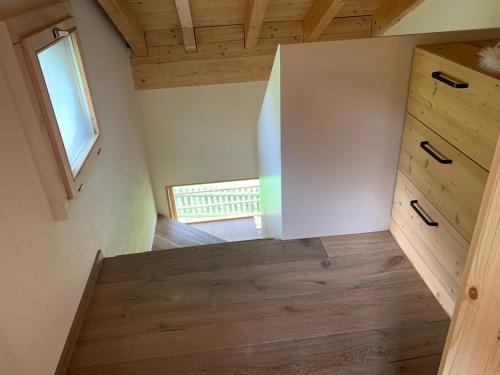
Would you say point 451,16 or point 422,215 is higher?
point 451,16

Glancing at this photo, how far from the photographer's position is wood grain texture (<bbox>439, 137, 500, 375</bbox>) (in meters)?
0.61

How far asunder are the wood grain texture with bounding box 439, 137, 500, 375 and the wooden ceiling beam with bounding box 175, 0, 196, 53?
2.85 meters

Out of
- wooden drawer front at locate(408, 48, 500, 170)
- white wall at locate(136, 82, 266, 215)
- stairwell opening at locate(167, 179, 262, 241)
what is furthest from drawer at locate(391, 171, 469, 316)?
stairwell opening at locate(167, 179, 262, 241)

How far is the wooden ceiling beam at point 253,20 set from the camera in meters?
2.97

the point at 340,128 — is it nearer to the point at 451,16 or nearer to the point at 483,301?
the point at 483,301

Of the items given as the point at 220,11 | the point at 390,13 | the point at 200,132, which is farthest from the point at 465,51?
the point at 200,132

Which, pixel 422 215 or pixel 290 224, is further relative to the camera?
pixel 290 224

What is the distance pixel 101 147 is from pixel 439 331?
6.90 feet

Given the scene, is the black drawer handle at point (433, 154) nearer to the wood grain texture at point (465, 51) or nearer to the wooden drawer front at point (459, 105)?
the wooden drawer front at point (459, 105)

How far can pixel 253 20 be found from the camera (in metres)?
3.20

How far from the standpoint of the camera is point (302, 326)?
1679 mm

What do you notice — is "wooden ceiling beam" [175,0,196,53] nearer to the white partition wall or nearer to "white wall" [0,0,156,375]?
"white wall" [0,0,156,375]

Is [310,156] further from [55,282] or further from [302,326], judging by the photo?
[55,282]

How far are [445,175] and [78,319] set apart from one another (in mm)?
1658
